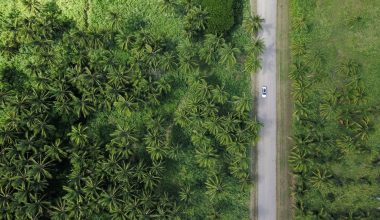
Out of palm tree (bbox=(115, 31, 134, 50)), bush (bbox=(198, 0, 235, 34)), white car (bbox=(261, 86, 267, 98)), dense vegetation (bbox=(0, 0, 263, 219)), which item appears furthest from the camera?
white car (bbox=(261, 86, 267, 98))

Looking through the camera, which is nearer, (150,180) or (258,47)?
(150,180)

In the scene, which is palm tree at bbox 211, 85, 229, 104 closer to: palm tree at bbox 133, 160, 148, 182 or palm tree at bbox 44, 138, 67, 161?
palm tree at bbox 133, 160, 148, 182

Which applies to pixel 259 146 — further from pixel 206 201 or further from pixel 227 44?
pixel 227 44

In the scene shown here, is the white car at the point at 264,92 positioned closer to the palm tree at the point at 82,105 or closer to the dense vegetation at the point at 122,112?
the dense vegetation at the point at 122,112

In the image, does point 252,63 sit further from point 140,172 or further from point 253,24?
point 140,172

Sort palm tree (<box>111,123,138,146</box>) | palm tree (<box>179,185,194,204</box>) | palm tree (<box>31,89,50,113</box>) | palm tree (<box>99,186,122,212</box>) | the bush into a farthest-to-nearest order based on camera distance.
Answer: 1. the bush
2. palm tree (<box>179,185,194,204</box>)
3. palm tree (<box>111,123,138,146</box>)
4. palm tree (<box>31,89,50,113</box>)
5. palm tree (<box>99,186,122,212</box>)

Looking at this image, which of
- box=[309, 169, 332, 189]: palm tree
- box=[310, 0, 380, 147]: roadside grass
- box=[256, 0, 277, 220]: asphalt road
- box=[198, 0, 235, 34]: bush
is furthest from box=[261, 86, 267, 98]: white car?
box=[309, 169, 332, 189]: palm tree

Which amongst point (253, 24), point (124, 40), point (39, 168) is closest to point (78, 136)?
point (39, 168)

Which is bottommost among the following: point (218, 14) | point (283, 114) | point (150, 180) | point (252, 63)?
point (150, 180)
